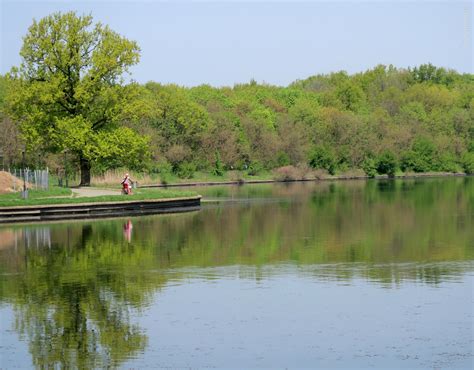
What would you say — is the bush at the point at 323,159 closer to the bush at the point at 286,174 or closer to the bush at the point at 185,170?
the bush at the point at 286,174

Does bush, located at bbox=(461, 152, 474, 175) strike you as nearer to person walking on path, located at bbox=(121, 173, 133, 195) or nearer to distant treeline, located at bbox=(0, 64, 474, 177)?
distant treeline, located at bbox=(0, 64, 474, 177)

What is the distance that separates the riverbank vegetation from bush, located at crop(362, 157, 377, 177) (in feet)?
0.36

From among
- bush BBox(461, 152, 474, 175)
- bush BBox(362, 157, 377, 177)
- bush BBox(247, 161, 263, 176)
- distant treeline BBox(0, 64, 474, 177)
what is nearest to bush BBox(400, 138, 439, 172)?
distant treeline BBox(0, 64, 474, 177)

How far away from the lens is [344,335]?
627 inches

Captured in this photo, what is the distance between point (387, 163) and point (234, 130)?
1587 centimetres

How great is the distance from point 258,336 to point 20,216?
25.9m

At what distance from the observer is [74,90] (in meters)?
51.7

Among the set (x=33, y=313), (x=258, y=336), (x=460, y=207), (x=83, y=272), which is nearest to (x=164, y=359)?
(x=258, y=336)

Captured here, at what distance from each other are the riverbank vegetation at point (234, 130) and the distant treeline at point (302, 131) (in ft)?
0.37

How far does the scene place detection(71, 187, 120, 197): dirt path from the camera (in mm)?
45906

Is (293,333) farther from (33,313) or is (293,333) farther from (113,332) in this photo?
(33,313)

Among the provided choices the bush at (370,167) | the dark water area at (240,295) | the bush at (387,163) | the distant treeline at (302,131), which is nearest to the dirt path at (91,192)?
the dark water area at (240,295)

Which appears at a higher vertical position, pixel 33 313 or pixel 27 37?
pixel 27 37

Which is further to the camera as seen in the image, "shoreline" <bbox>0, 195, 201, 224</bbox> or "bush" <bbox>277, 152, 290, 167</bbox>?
"bush" <bbox>277, 152, 290, 167</bbox>
